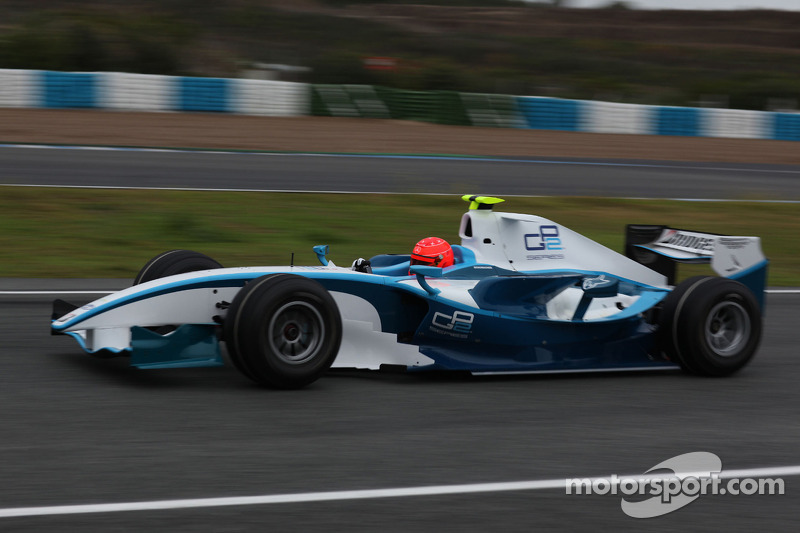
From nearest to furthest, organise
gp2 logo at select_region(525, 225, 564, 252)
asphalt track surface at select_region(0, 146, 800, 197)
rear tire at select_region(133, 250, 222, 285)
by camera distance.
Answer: rear tire at select_region(133, 250, 222, 285) → gp2 logo at select_region(525, 225, 564, 252) → asphalt track surface at select_region(0, 146, 800, 197)

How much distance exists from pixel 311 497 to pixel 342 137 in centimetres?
1798

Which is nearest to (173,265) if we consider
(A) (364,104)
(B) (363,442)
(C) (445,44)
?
(B) (363,442)

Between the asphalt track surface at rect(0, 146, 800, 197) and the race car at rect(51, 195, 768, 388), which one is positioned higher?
the asphalt track surface at rect(0, 146, 800, 197)

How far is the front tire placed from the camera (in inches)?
200

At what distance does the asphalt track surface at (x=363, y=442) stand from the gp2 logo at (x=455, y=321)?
Result: 34 cm

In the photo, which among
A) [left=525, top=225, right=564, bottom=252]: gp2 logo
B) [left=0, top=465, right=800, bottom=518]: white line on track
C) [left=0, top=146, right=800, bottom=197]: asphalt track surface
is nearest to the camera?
[left=0, top=465, right=800, bottom=518]: white line on track

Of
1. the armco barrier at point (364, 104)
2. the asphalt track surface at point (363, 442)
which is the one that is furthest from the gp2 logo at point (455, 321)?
the armco barrier at point (364, 104)

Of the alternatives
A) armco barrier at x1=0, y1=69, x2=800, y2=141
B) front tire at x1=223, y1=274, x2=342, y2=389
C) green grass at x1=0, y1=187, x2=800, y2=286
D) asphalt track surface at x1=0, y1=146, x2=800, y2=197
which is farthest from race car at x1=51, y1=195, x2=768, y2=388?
armco barrier at x1=0, y1=69, x2=800, y2=141

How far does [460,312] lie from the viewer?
584cm

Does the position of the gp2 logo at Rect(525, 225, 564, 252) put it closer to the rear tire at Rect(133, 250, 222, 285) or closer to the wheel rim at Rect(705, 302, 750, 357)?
the wheel rim at Rect(705, 302, 750, 357)

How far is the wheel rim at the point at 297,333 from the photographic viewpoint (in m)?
5.28

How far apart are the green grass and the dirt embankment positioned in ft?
20.3

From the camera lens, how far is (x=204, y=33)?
40625mm

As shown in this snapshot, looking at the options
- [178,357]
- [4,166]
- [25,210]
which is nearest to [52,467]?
[178,357]
